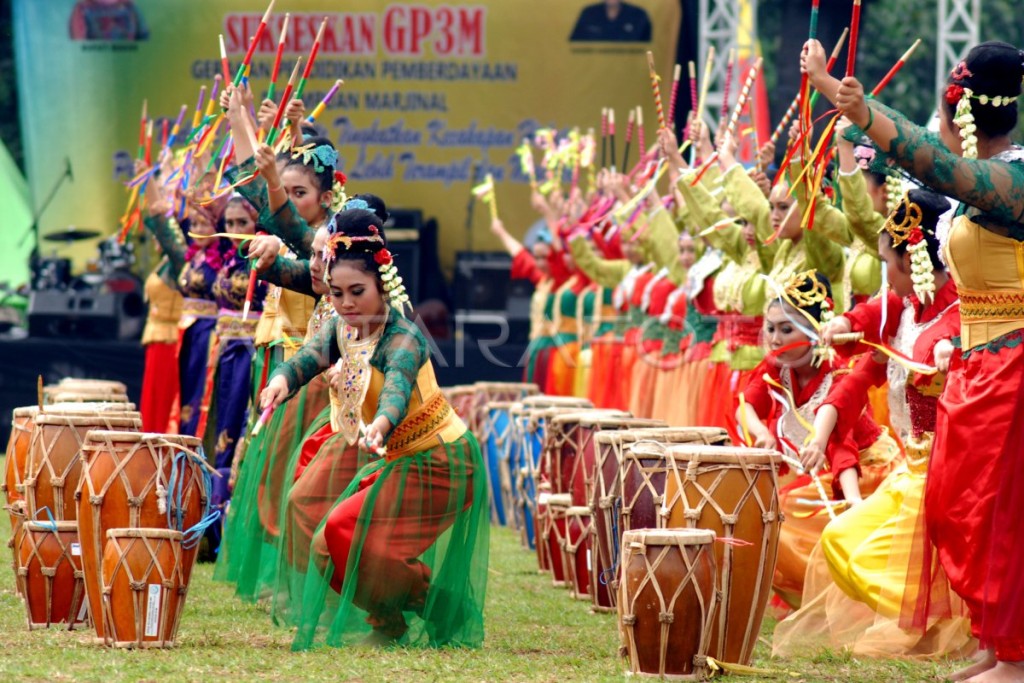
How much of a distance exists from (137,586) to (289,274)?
1.49 m

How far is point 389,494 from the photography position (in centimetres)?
492

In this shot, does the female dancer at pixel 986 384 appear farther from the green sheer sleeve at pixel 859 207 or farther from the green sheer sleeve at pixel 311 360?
the green sheer sleeve at pixel 311 360

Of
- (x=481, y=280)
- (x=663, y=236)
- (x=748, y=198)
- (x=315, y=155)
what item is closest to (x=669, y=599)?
(x=315, y=155)

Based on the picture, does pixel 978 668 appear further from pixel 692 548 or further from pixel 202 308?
pixel 202 308

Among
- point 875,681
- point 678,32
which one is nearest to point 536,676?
point 875,681

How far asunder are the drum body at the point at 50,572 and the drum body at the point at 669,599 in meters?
1.85

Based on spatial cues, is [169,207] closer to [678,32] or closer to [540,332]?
A: [540,332]

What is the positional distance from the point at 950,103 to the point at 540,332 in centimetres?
776

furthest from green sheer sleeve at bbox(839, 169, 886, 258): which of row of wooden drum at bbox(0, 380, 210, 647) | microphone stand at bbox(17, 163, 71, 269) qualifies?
microphone stand at bbox(17, 163, 71, 269)

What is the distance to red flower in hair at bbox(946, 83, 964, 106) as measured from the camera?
13.5ft

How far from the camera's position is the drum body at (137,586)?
15.6 ft

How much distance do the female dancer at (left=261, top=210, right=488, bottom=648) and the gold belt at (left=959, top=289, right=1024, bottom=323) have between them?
1598mm

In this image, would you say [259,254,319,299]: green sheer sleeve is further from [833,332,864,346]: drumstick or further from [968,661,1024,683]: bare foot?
[968,661,1024,683]: bare foot

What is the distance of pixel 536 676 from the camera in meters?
4.45
